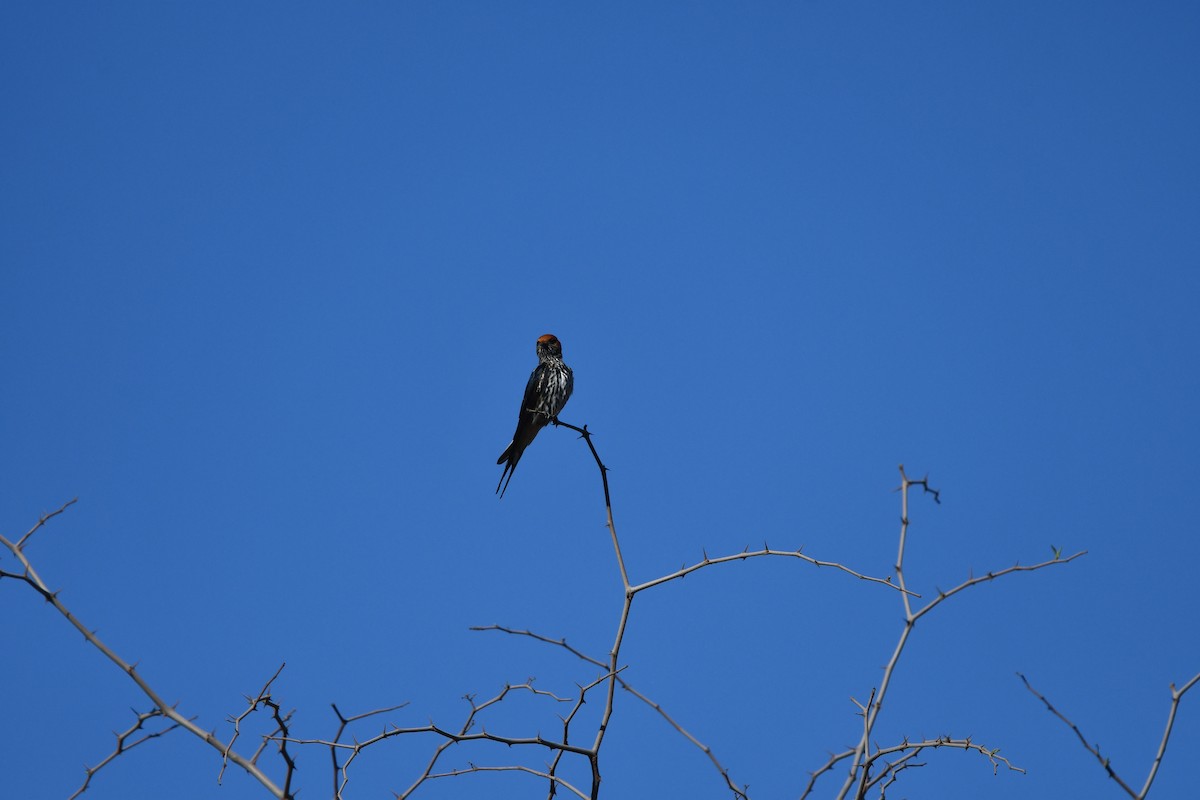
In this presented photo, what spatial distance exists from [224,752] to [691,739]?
3.93ft

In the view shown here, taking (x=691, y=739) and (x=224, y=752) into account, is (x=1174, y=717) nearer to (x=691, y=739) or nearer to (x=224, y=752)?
(x=691, y=739)

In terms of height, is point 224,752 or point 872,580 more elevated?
point 872,580

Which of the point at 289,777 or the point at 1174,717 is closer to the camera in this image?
the point at 1174,717

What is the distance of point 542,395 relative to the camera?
30.9 feet

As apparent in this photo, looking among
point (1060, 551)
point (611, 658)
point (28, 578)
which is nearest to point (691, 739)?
point (611, 658)

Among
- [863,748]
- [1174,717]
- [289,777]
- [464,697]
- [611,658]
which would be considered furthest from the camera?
[464,697]

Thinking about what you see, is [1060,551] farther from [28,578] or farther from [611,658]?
[28,578]

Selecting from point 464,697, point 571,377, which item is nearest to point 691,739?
point 464,697

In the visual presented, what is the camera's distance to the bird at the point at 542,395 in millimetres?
8938

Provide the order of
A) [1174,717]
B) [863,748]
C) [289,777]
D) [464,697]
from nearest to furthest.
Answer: [1174,717] < [289,777] < [863,748] < [464,697]

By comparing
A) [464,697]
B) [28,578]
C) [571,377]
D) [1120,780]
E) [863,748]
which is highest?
[571,377]

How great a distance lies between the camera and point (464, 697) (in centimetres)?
355

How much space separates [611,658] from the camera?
3248mm

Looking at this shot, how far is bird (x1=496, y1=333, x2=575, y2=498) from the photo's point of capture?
8938mm
